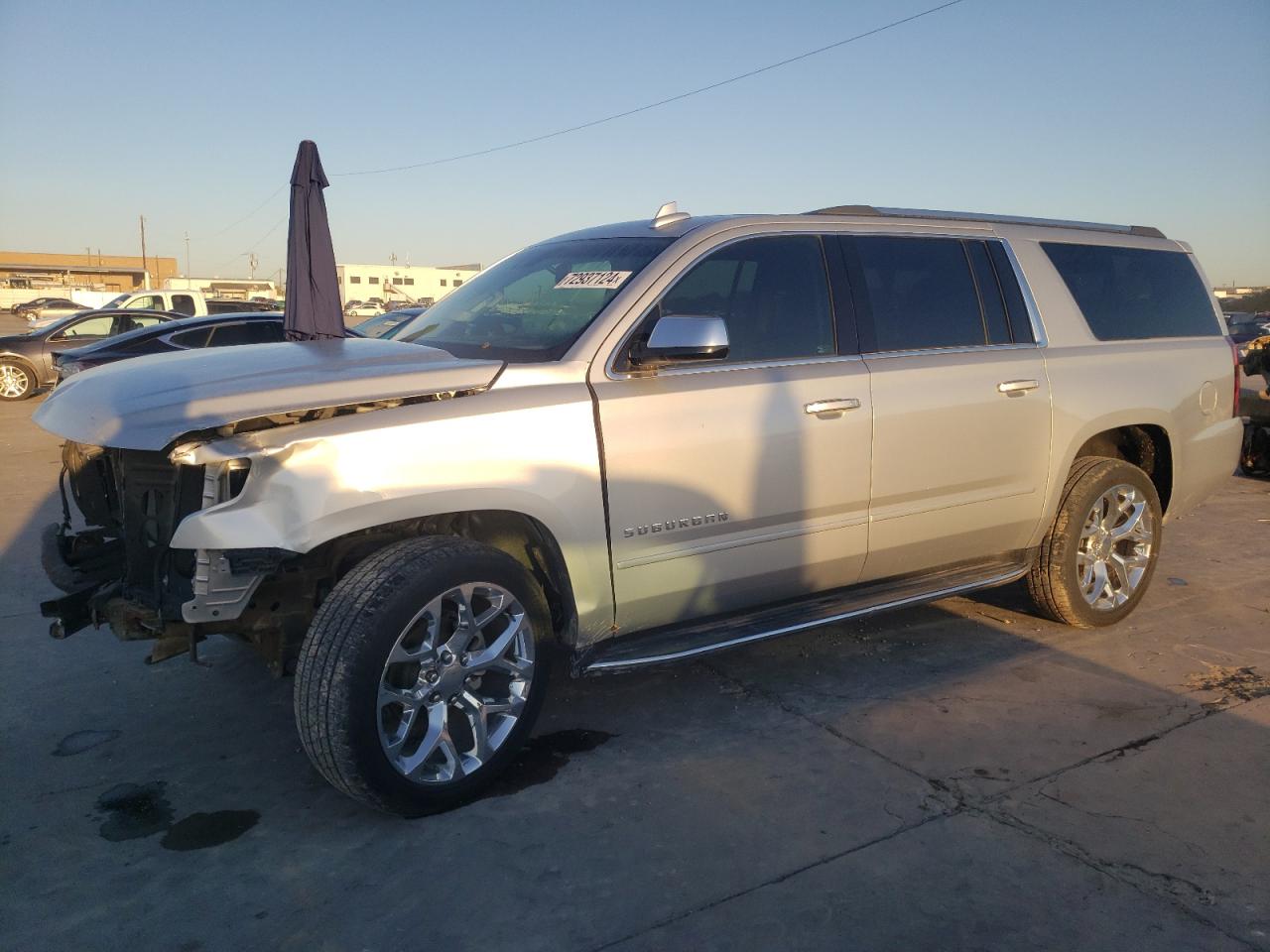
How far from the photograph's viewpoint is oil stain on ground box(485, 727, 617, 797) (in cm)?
339

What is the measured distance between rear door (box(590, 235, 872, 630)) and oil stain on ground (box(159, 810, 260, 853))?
1.40 m

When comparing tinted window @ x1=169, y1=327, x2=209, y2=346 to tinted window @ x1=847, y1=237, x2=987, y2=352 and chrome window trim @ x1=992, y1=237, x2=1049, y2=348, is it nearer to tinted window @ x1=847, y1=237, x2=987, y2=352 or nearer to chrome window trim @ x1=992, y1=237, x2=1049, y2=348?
tinted window @ x1=847, y1=237, x2=987, y2=352

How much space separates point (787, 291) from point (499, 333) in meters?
1.19

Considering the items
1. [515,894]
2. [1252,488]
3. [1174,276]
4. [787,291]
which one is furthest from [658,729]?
[1252,488]

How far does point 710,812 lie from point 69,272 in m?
98.2

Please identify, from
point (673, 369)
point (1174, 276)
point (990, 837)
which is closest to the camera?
point (990, 837)

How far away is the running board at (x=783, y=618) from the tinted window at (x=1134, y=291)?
1306mm

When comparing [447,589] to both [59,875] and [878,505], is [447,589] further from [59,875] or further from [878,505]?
[878,505]

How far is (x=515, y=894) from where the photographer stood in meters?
2.75

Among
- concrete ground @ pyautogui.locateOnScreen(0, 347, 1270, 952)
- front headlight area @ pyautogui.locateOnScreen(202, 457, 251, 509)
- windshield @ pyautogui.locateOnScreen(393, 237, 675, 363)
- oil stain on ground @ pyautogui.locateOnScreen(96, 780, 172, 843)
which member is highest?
windshield @ pyautogui.locateOnScreen(393, 237, 675, 363)

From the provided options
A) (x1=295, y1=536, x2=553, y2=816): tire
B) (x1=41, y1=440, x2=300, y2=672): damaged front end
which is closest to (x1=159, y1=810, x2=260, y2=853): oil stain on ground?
(x1=295, y1=536, x2=553, y2=816): tire

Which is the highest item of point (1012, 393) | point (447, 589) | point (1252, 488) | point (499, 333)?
point (499, 333)

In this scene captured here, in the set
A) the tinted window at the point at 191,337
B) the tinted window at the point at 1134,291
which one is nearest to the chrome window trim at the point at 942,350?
the tinted window at the point at 1134,291

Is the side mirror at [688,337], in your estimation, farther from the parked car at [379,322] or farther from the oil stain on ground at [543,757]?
the parked car at [379,322]
